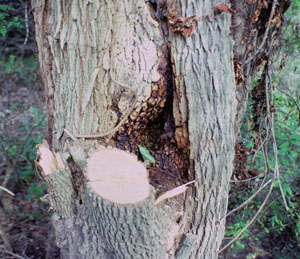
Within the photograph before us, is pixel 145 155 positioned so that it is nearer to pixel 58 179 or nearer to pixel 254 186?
pixel 58 179

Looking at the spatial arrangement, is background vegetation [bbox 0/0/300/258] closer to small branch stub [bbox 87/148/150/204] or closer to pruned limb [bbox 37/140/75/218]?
small branch stub [bbox 87/148/150/204]

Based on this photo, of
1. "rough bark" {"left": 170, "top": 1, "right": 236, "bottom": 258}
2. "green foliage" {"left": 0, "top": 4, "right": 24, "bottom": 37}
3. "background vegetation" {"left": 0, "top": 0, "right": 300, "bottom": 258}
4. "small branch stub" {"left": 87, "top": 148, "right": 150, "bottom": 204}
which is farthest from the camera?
"green foliage" {"left": 0, "top": 4, "right": 24, "bottom": 37}

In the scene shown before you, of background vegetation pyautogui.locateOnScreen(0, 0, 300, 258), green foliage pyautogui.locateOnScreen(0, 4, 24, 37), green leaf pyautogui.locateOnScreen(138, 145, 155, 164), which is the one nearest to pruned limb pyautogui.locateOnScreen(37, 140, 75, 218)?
green leaf pyautogui.locateOnScreen(138, 145, 155, 164)

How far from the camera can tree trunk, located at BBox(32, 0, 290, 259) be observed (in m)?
1.31

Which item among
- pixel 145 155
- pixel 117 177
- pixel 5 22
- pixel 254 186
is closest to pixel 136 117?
pixel 145 155

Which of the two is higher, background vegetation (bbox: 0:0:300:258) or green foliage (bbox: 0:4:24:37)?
green foliage (bbox: 0:4:24:37)

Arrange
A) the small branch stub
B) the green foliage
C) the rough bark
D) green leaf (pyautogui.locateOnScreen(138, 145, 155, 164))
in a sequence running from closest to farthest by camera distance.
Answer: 1. the small branch stub
2. the rough bark
3. green leaf (pyautogui.locateOnScreen(138, 145, 155, 164))
4. the green foliage

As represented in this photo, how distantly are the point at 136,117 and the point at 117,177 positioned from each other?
1.13 ft

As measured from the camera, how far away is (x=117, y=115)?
1416 mm

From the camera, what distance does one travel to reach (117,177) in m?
1.25

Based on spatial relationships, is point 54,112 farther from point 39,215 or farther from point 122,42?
point 39,215

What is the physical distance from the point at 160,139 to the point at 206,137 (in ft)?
0.89

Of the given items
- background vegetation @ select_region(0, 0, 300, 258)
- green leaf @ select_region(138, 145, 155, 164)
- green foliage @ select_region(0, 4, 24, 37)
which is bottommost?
background vegetation @ select_region(0, 0, 300, 258)

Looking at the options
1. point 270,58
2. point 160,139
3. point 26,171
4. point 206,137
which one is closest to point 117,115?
point 160,139
